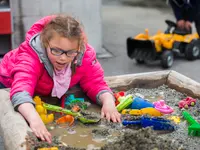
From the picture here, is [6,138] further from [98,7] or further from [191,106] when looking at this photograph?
[98,7]

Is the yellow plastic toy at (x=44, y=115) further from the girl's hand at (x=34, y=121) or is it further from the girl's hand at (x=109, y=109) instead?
the girl's hand at (x=109, y=109)

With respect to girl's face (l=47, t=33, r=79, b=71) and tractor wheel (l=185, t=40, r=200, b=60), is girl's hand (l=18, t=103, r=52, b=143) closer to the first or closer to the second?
girl's face (l=47, t=33, r=79, b=71)

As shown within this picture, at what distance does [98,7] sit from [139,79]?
6.43ft

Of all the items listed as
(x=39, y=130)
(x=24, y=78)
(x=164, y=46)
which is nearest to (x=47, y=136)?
(x=39, y=130)

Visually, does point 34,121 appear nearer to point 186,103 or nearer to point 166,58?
point 186,103

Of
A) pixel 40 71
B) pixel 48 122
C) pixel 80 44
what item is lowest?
pixel 48 122

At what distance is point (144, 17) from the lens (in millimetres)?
6801

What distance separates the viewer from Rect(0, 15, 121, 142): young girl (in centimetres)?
209

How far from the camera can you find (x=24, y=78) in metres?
2.15

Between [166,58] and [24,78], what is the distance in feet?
7.94

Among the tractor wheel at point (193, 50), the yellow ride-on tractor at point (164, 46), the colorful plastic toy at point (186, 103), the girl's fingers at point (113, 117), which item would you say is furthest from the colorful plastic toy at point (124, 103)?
the tractor wheel at point (193, 50)

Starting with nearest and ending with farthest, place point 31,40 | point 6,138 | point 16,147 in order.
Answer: point 16,147
point 6,138
point 31,40

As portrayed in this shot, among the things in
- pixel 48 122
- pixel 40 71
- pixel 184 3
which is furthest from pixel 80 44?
pixel 184 3

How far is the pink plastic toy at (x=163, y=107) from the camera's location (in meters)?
2.30
